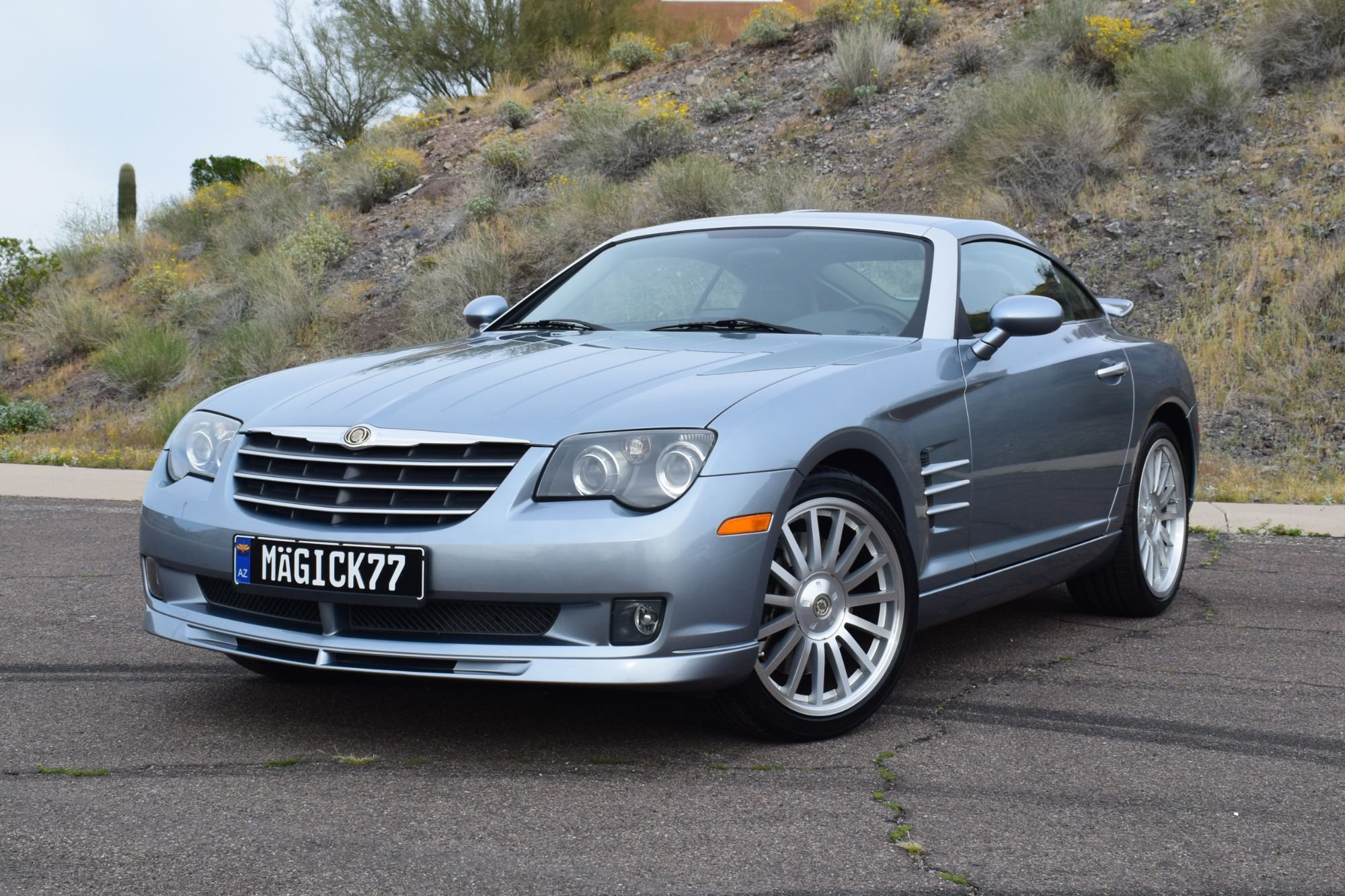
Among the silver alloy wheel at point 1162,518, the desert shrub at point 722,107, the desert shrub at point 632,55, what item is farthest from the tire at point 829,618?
the desert shrub at point 632,55

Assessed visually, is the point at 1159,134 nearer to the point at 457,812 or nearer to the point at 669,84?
the point at 669,84

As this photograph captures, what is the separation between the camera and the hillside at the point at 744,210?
12.8 metres

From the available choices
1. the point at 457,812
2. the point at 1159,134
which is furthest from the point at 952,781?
the point at 1159,134

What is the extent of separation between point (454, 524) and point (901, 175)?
591 inches

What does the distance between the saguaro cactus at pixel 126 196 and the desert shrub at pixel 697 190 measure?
15291mm

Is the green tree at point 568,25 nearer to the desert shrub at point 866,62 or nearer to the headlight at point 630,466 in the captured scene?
the desert shrub at point 866,62

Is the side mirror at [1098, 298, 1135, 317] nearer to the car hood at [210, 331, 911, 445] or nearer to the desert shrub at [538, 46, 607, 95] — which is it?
the car hood at [210, 331, 911, 445]

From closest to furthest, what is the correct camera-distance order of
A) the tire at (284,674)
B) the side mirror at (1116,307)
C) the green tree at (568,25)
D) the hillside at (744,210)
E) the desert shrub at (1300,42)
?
the tire at (284,674) < the side mirror at (1116,307) < the hillside at (744,210) < the desert shrub at (1300,42) < the green tree at (568,25)

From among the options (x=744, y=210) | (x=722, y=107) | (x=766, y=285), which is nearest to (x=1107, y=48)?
(x=744, y=210)

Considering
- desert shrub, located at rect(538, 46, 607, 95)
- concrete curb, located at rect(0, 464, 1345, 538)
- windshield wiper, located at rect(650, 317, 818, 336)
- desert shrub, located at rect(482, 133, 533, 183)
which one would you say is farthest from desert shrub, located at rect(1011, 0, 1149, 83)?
windshield wiper, located at rect(650, 317, 818, 336)

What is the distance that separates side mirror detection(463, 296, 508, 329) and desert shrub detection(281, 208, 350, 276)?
14844 mm

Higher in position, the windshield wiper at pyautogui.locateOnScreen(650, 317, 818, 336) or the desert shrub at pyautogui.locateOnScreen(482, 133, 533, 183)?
the desert shrub at pyautogui.locateOnScreen(482, 133, 533, 183)

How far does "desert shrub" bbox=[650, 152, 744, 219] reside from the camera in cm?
1719

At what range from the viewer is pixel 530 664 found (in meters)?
3.58
